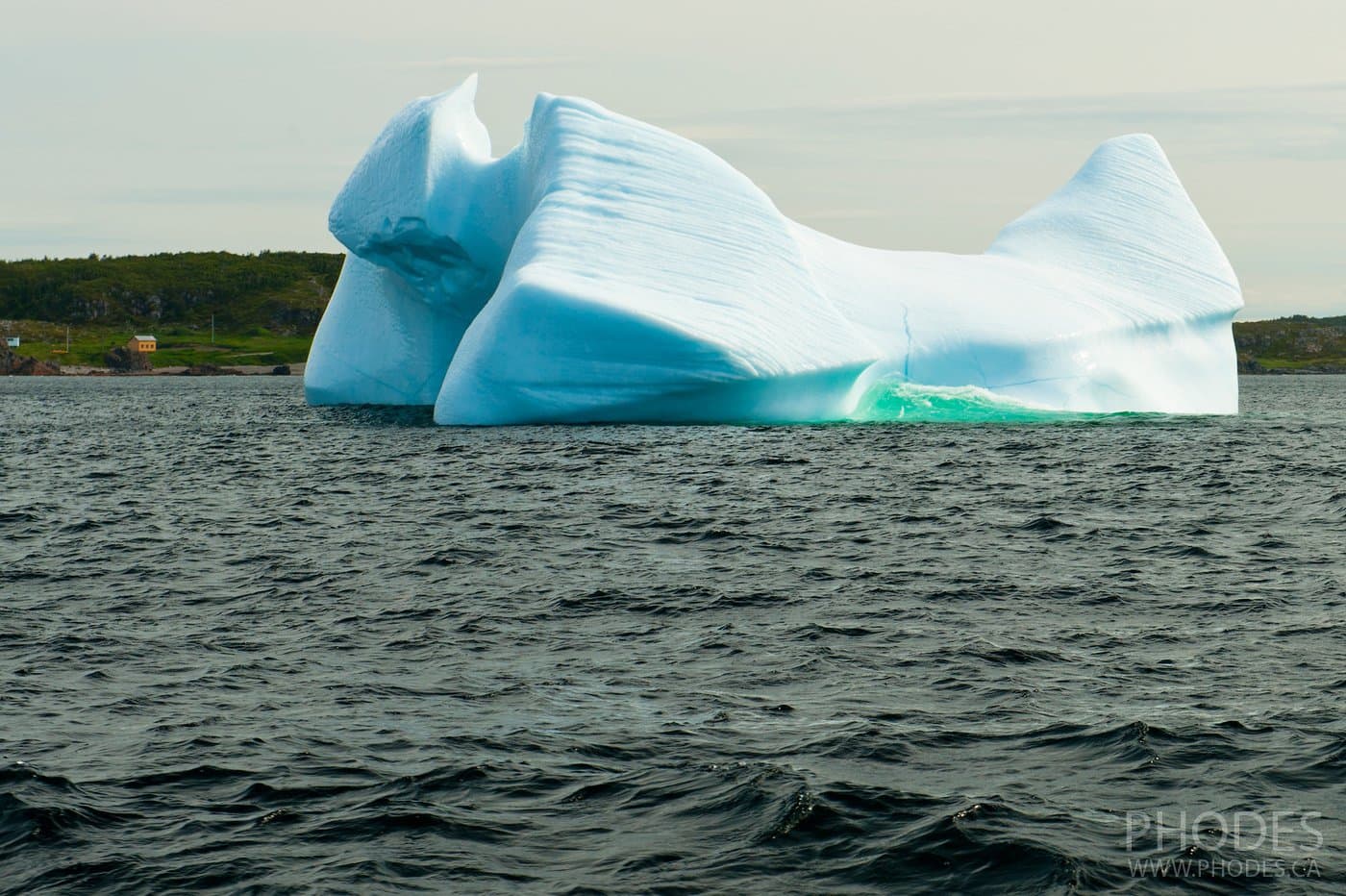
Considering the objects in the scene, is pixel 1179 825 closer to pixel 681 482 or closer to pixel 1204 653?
pixel 1204 653

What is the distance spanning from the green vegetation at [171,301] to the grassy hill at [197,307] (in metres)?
0.09

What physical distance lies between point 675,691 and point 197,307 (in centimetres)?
13890

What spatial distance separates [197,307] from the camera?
140125mm

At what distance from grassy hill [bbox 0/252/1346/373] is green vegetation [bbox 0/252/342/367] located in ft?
0.29

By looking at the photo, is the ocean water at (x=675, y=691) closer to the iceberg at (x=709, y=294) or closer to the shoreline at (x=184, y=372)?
the iceberg at (x=709, y=294)

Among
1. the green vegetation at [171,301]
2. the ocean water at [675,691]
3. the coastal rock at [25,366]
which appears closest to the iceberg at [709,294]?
the ocean water at [675,691]

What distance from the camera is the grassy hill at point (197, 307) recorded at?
13012 cm

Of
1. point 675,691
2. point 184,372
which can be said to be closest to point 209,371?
point 184,372

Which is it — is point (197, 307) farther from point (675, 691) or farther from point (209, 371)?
point (675, 691)

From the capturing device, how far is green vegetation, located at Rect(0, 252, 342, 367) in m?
125

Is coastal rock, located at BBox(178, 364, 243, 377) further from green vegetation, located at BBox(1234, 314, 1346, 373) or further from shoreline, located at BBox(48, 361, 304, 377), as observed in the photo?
green vegetation, located at BBox(1234, 314, 1346, 373)

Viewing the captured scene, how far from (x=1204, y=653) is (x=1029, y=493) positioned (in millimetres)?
9134

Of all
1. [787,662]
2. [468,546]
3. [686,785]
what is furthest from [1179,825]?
[468,546]

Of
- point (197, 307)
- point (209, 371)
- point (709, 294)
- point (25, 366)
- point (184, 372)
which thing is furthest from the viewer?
point (197, 307)
